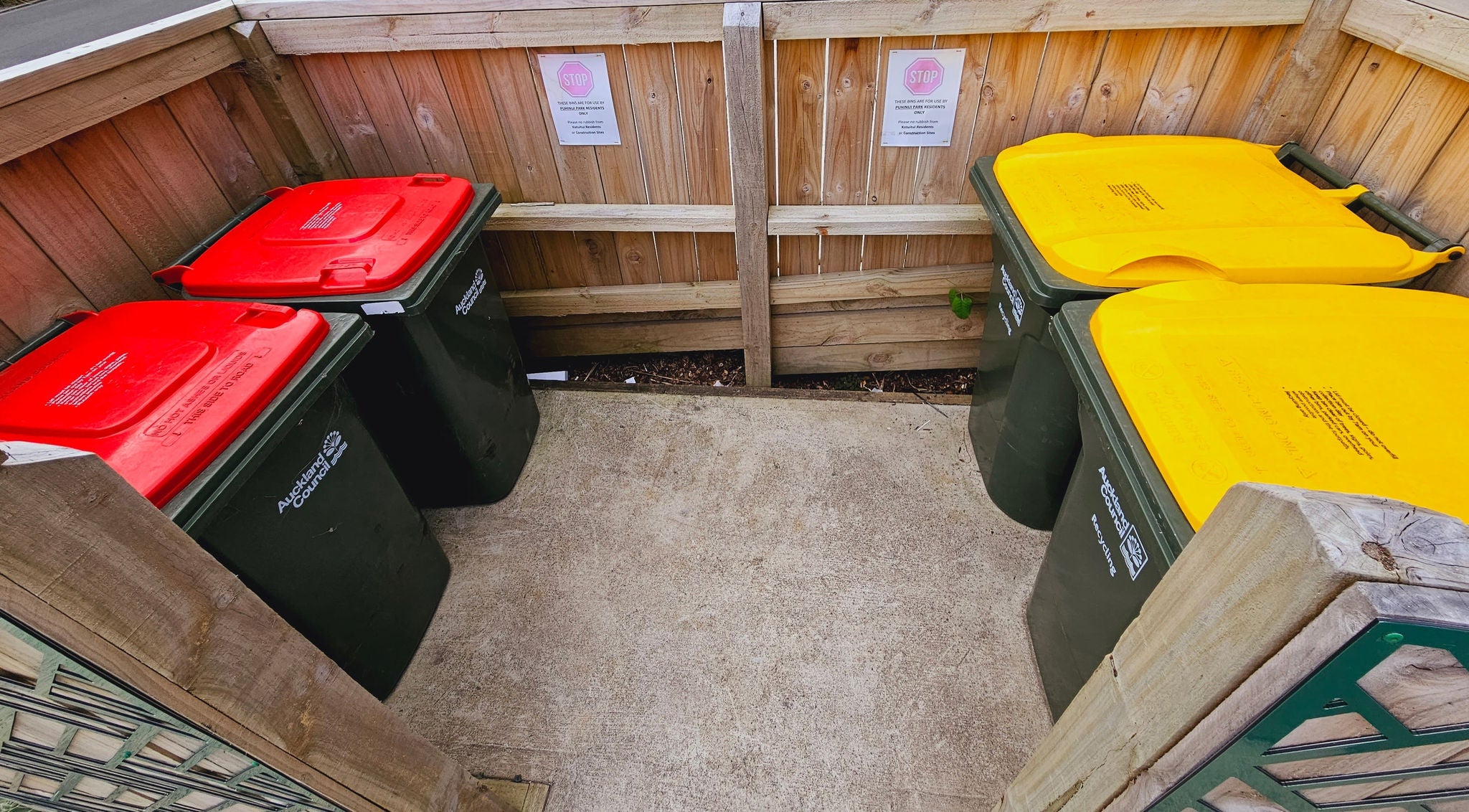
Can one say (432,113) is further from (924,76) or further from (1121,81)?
(1121,81)

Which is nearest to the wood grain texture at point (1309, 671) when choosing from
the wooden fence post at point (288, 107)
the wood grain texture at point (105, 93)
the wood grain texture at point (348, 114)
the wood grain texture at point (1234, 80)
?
the wood grain texture at point (1234, 80)

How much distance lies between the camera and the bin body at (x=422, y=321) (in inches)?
79.4

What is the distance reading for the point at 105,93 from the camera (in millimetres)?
1999

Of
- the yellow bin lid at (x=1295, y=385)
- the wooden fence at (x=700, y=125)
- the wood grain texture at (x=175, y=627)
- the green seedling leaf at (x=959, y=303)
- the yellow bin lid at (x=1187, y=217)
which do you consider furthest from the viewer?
the green seedling leaf at (x=959, y=303)

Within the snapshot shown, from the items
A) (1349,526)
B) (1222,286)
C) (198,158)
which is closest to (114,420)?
(198,158)

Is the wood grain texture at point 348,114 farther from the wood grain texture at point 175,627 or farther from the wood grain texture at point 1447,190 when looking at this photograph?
the wood grain texture at point 1447,190

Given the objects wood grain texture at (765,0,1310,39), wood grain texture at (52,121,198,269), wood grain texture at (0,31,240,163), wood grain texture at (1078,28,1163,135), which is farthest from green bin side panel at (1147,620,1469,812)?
wood grain texture at (52,121,198,269)

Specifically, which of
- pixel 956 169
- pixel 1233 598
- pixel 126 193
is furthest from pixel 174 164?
pixel 1233 598

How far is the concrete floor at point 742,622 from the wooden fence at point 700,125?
2.42ft

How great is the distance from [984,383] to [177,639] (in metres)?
2.57

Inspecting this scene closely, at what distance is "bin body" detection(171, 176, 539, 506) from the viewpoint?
2.02 meters

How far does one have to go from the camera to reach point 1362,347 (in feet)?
4.69

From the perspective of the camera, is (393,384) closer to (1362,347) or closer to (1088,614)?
(1088,614)

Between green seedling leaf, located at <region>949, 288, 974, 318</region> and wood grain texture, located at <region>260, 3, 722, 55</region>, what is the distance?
1497 mm
